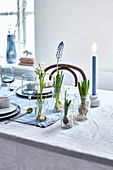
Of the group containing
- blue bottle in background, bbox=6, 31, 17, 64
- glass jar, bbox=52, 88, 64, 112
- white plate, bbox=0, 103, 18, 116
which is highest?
blue bottle in background, bbox=6, 31, 17, 64

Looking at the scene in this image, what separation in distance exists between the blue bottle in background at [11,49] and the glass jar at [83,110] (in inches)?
82.0

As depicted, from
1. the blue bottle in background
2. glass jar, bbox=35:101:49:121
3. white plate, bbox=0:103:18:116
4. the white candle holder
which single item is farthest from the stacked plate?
the blue bottle in background

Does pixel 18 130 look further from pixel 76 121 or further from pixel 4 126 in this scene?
pixel 76 121

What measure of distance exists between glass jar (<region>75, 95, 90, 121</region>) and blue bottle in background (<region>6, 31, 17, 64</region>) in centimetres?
208

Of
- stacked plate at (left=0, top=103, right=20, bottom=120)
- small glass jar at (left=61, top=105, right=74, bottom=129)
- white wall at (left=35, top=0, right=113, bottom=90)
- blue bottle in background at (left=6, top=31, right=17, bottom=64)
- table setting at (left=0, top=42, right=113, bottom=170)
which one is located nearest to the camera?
table setting at (left=0, top=42, right=113, bottom=170)

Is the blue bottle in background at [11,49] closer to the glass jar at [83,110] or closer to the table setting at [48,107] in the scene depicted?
the table setting at [48,107]

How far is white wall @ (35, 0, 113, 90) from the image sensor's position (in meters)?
2.50

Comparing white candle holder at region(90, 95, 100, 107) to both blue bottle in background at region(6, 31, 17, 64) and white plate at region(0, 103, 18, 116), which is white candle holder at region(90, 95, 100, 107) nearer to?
white plate at region(0, 103, 18, 116)

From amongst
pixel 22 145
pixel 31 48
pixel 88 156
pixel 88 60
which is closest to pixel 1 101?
pixel 22 145

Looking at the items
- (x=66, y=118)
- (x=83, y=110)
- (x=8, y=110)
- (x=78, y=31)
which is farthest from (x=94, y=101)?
(x=78, y=31)

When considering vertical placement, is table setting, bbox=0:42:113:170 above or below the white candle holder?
below

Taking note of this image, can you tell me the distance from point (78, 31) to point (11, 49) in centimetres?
92

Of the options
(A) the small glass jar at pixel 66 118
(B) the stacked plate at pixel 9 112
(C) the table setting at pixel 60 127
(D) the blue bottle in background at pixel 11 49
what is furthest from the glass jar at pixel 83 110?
→ (D) the blue bottle in background at pixel 11 49

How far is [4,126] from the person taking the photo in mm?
1131
